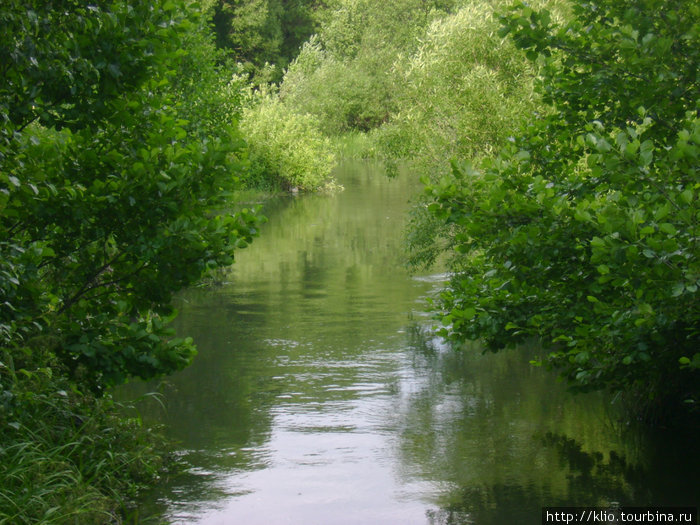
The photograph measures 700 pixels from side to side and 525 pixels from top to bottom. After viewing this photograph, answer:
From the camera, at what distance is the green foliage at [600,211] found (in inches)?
233

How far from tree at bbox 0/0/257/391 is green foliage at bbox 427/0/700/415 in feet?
6.42

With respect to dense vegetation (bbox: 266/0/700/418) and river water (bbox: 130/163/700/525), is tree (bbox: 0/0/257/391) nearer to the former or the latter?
dense vegetation (bbox: 266/0/700/418)

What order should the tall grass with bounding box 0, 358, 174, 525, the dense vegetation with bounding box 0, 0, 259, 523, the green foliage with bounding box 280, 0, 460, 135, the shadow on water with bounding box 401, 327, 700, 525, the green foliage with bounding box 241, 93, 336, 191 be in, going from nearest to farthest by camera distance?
the dense vegetation with bounding box 0, 0, 259, 523 < the tall grass with bounding box 0, 358, 174, 525 < the shadow on water with bounding box 401, 327, 700, 525 < the green foliage with bounding box 241, 93, 336, 191 < the green foliage with bounding box 280, 0, 460, 135

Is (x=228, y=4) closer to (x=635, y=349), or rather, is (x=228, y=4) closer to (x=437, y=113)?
(x=437, y=113)

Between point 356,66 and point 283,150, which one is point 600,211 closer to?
point 283,150

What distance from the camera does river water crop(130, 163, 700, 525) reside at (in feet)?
29.6

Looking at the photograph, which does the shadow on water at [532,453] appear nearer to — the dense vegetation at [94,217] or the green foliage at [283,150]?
the dense vegetation at [94,217]

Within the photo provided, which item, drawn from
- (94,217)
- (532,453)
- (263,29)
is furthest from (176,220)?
(263,29)

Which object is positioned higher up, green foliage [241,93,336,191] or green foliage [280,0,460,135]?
green foliage [280,0,460,135]

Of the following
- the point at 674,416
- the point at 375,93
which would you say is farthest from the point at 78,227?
the point at 375,93

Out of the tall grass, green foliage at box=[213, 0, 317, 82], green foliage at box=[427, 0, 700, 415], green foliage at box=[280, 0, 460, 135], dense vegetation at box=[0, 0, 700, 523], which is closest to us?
green foliage at box=[427, 0, 700, 415]

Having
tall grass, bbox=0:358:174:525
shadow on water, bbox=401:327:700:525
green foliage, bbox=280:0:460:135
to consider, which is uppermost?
green foliage, bbox=280:0:460:135

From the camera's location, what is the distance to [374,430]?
11.3 metres

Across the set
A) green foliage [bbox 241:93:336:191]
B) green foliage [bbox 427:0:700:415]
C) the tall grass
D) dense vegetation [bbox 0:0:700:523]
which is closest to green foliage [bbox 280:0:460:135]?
green foliage [bbox 241:93:336:191]
